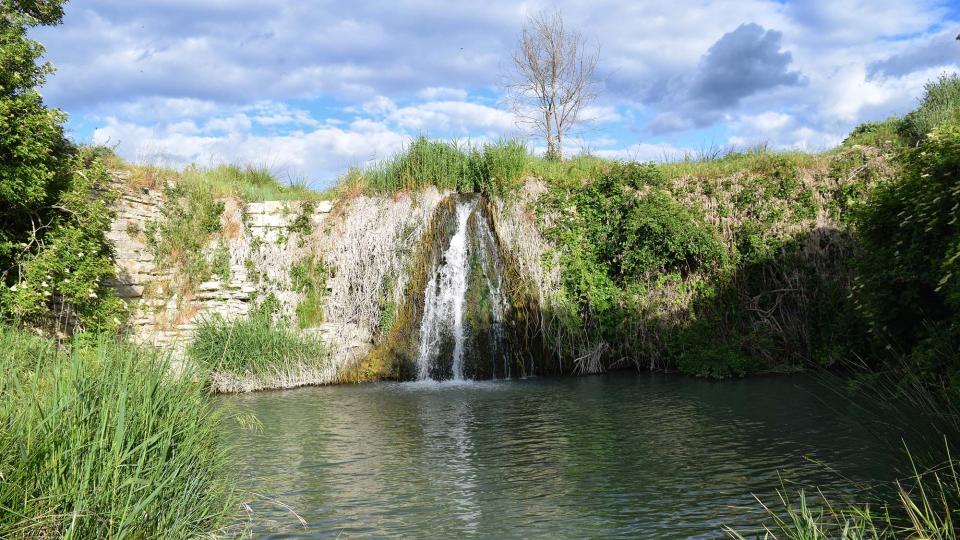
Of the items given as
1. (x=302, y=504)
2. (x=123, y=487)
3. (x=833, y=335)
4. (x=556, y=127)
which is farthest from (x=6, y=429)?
(x=556, y=127)

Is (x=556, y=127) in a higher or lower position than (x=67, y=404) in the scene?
higher

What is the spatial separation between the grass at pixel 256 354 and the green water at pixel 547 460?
1342 millimetres

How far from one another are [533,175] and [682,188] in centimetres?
311

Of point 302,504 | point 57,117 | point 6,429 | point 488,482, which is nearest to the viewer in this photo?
point 6,429

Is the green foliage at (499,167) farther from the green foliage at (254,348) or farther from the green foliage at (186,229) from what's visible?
the green foliage at (186,229)

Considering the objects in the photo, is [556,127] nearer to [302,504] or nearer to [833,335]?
[833,335]

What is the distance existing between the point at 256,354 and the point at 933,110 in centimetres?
1506

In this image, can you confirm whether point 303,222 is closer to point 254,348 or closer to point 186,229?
point 186,229

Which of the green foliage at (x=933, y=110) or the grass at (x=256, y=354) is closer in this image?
the grass at (x=256, y=354)

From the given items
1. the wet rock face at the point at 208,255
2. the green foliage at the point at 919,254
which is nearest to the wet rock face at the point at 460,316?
the wet rock face at the point at 208,255

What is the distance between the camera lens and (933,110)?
15.7 meters

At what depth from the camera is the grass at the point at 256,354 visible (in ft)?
42.0

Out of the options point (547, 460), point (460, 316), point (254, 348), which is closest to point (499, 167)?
point (460, 316)

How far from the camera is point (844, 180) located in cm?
1433
